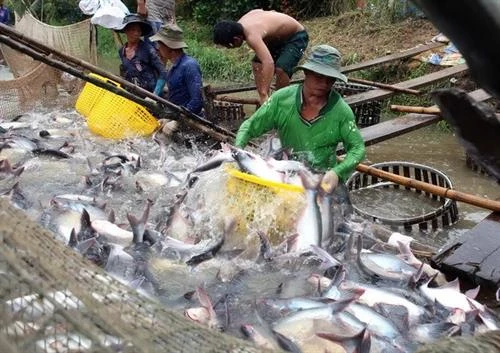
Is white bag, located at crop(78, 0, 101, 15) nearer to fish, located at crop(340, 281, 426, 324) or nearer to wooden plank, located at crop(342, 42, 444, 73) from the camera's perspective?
wooden plank, located at crop(342, 42, 444, 73)

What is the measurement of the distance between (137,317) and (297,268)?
258cm

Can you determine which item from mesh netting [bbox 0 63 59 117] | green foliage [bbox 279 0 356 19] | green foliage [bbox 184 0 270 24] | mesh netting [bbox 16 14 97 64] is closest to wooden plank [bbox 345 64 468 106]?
mesh netting [bbox 0 63 59 117]

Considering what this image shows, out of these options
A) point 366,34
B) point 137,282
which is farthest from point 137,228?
point 366,34

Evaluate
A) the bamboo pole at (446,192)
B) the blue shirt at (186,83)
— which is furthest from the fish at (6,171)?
the bamboo pole at (446,192)

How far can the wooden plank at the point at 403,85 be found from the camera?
26.3ft

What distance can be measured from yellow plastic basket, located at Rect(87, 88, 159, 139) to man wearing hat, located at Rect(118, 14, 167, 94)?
704mm

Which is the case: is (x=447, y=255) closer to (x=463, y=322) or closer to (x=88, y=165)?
(x=463, y=322)

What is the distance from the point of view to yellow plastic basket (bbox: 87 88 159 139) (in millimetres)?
7500

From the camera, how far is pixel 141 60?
8.44 m

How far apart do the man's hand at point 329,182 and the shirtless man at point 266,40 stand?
3031 millimetres

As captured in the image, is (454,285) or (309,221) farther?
(309,221)

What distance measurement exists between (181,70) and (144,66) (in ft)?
4.33

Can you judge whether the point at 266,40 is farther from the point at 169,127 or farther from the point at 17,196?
the point at 17,196

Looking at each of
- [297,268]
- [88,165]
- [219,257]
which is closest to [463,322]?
[297,268]
